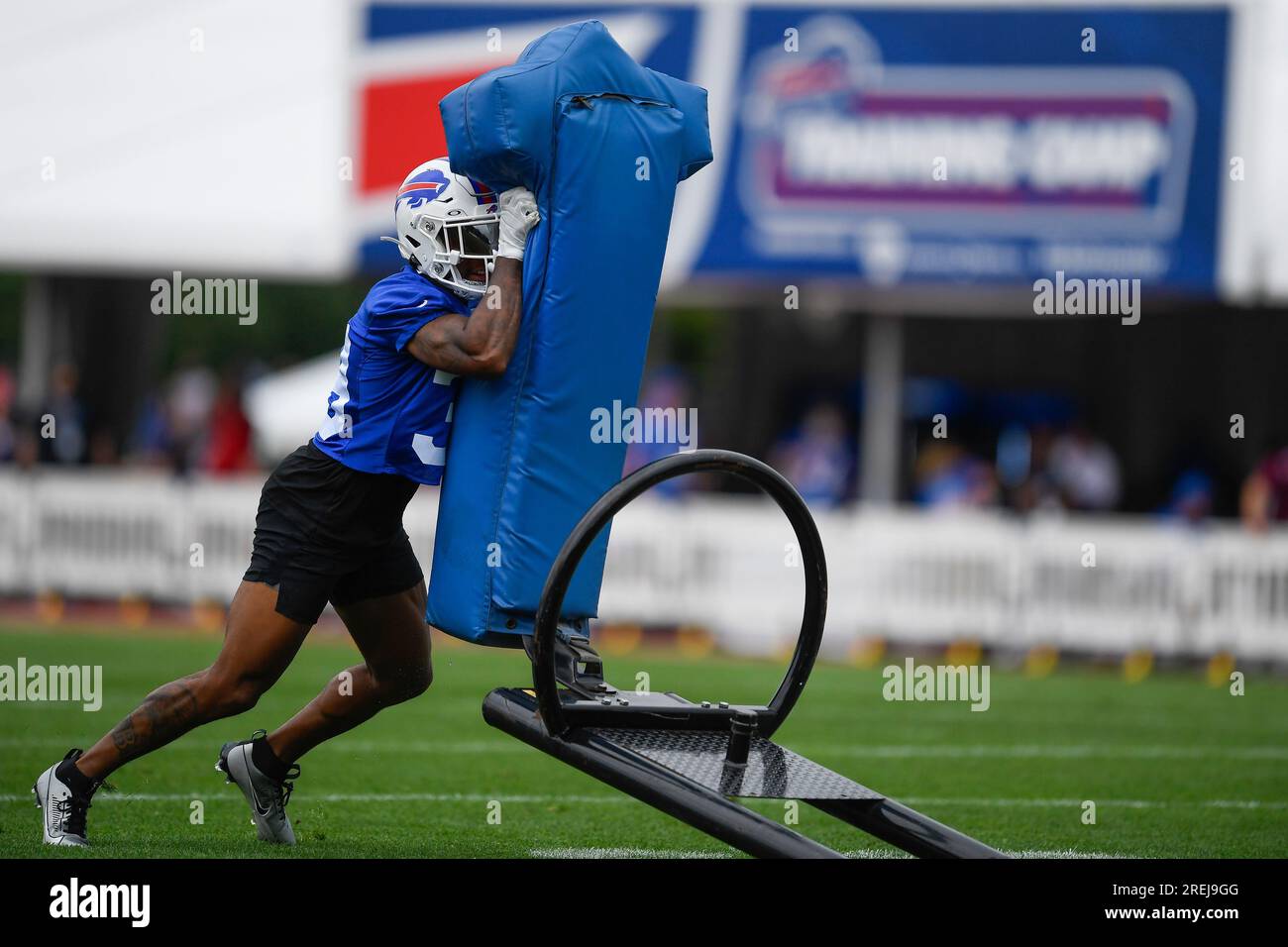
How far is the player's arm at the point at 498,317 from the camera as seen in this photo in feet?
16.8

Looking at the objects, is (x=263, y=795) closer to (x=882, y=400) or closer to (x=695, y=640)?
(x=695, y=640)

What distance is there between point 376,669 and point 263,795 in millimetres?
599

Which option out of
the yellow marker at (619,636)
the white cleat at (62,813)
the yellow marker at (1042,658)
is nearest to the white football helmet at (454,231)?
the white cleat at (62,813)

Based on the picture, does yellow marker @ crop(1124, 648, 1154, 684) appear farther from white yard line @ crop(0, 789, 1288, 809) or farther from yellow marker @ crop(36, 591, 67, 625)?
yellow marker @ crop(36, 591, 67, 625)

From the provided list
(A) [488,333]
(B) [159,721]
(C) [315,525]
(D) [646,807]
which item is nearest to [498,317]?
(A) [488,333]

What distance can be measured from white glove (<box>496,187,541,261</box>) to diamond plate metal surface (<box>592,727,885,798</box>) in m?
1.44

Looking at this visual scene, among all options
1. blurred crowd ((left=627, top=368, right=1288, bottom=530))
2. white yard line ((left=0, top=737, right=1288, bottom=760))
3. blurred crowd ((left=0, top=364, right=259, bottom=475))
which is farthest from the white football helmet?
blurred crowd ((left=0, top=364, right=259, bottom=475))

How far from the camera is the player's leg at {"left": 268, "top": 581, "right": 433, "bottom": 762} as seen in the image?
582 centimetres

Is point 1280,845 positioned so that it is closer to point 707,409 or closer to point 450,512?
point 450,512

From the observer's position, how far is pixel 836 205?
15.8 m

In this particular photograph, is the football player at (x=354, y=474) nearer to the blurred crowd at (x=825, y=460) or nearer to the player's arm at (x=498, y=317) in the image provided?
the player's arm at (x=498, y=317)

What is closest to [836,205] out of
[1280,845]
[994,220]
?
[994,220]
